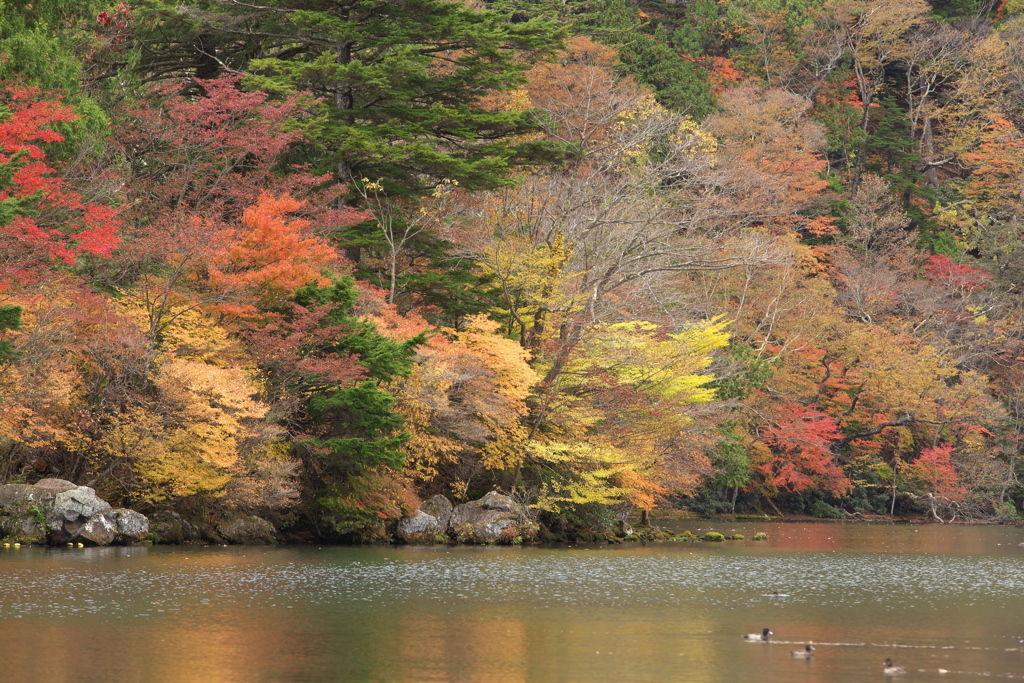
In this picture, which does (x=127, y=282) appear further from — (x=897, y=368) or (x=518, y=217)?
(x=897, y=368)

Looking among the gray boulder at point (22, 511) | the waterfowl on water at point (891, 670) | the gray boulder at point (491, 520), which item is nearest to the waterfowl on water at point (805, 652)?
the waterfowl on water at point (891, 670)

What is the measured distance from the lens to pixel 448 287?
25516mm

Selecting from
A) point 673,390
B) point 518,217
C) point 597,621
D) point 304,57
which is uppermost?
point 304,57

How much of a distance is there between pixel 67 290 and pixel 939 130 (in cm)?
4223

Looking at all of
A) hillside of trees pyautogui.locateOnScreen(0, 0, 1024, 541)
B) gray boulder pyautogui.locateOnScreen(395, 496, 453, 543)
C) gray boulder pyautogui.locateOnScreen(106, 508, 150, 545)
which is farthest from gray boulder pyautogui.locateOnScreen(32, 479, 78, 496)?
gray boulder pyautogui.locateOnScreen(395, 496, 453, 543)

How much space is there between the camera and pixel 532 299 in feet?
83.6

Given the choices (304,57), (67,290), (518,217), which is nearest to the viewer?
(67,290)

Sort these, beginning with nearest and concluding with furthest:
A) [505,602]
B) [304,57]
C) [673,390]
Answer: [505,602] → [673,390] → [304,57]

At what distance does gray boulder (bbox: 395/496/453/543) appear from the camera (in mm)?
22203

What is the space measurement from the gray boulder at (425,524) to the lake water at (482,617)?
1.32 metres

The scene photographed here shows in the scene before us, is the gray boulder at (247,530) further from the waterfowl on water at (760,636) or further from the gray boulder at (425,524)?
the waterfowl on water at (760,636)

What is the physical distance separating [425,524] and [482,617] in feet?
32.8

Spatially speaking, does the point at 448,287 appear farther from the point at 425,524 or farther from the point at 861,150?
the point at 861,150

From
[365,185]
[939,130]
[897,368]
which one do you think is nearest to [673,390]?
[365,185]
